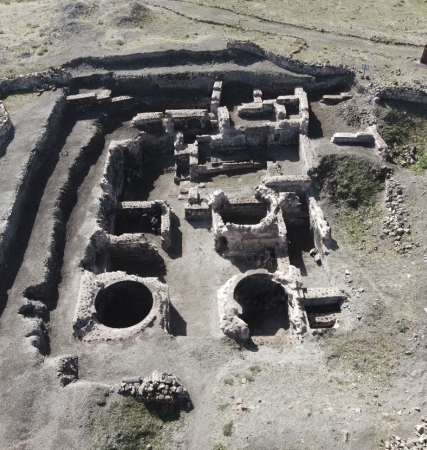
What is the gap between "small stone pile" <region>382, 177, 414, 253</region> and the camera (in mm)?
20766

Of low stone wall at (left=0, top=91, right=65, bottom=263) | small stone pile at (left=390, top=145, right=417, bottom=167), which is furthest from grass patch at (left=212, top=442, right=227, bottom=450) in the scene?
small stone pile at (left=390, top=145, right=417, bottom=167)

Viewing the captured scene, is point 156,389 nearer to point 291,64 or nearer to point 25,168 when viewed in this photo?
point 25,168

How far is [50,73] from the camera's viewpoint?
1197 inches

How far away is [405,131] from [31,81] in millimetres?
25797

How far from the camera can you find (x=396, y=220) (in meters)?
21.8

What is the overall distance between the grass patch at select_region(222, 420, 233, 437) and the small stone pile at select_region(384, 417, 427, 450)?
497cm

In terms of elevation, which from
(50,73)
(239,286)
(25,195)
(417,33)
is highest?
(417,33)

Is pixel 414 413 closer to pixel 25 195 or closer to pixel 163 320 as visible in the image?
pixel 163 320

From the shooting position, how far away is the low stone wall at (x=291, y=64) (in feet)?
99.7

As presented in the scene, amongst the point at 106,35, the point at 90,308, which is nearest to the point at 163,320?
the point at 90,308

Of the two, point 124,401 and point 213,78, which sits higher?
point 213,78

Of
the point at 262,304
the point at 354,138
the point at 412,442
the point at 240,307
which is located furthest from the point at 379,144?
the point at 412,442

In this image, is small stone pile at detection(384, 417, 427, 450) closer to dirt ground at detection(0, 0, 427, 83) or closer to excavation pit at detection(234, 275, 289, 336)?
excavation pit at detection(234, 275, 289, 336)

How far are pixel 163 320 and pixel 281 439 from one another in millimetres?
6604
